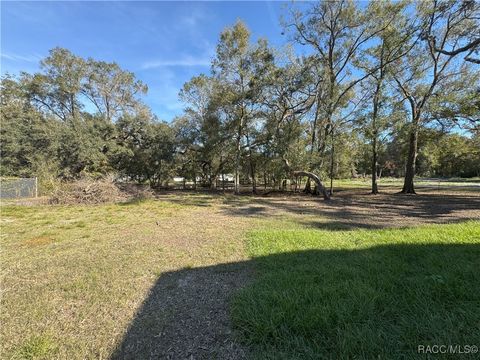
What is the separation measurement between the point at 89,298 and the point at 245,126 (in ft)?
61.1

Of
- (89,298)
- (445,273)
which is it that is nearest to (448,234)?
(445,273)

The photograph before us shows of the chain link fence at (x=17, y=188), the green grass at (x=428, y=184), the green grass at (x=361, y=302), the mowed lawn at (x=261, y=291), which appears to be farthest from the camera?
the green grass at (x=428, y=184)

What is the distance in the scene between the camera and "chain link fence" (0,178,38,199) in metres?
13.2

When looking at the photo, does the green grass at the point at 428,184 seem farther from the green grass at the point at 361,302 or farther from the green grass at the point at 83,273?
the green grass at the point at 83,273

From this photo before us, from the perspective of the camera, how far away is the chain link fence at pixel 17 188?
519 inches

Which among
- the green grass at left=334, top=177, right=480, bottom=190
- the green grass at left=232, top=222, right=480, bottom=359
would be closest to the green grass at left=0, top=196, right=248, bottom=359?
the green grass at left=232, top=222, right=480, bottom=359

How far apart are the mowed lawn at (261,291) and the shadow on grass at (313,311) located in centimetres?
1

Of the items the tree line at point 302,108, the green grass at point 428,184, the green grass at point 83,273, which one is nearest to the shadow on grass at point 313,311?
the green grass at point 83,273

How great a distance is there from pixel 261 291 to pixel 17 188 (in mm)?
16847

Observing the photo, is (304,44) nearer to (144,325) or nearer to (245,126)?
(245,126)

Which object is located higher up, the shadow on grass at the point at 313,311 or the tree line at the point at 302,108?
the tree line at the point at 302,108

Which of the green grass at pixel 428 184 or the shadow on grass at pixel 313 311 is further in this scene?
the green grass at pixel 428 184

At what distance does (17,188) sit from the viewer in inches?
Result: 535

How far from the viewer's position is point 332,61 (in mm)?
17141
